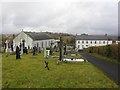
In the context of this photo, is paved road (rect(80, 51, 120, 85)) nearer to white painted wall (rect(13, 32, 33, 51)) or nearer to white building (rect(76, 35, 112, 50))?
white painted wall (rect(13, 32, 33, 51))

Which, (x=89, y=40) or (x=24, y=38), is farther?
(x=89, y=40)

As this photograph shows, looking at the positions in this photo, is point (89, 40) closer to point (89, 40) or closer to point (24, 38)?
point (89, 40)

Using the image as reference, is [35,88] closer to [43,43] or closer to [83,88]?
[83,88]

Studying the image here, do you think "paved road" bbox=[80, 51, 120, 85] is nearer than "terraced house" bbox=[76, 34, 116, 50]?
Yes

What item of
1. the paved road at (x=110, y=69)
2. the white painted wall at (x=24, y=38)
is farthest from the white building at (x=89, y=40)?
the paved road at (x=110, y=69)

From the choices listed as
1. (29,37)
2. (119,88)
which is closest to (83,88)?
(119,88)

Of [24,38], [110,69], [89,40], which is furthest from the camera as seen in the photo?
[89,40]

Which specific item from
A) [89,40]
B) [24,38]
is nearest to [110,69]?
[24,38]

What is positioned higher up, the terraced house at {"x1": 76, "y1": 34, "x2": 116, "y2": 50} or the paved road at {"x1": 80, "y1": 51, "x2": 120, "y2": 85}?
the terraced house at {"x1": 76, "y1": 34, "x2": 116, "y2": 50}

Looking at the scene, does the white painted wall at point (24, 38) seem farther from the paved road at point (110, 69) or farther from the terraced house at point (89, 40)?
the paved road at point (110, 69)

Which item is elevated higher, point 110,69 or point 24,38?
point 24,38

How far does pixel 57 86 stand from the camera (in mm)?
11531

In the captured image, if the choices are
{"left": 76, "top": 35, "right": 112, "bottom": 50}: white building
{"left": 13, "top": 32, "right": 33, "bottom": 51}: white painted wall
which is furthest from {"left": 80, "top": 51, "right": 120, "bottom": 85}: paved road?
{"left": 76, "top": 35, "right": 112, "bottom": 50}: white building

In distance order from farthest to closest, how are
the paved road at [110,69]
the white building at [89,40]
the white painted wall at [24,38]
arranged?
the white building at [89,40]
the white painted wall at [24,38]
the paved road at [110,69]
